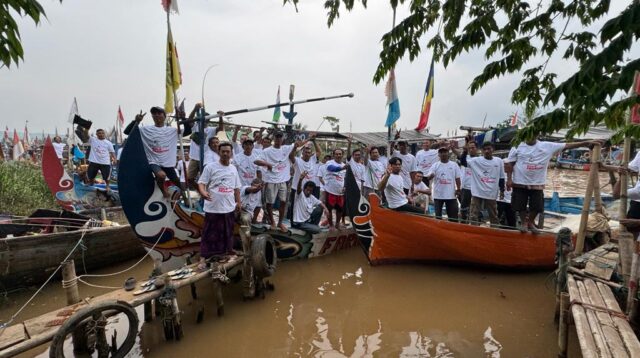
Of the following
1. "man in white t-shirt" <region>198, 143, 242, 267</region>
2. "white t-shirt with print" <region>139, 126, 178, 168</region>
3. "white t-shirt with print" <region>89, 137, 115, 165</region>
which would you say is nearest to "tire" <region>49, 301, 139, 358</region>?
"man in white t-shirt" <region>198, 143, 242, 267</region>

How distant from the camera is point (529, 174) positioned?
566 cm

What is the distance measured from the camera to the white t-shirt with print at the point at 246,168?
623 cm

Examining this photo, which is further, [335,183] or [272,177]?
[335,183]

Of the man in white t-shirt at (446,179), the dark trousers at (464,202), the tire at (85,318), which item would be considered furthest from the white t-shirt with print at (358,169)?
the tire at (85,318)

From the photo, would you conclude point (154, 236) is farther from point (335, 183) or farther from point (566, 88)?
point (566, 88)

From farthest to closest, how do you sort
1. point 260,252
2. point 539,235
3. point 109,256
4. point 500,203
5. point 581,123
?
point 500,203 → point 109,256 → point 539,235 → point 260,252 → point 581,123

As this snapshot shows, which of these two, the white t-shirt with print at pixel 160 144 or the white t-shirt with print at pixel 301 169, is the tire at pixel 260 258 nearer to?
the white t-shirt with print at pixel 160 144

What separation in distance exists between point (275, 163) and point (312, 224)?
1.51 metres

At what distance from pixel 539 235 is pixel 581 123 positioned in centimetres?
406

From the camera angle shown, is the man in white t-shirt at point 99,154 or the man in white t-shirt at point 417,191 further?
the man in white t-shirt at point 99,154

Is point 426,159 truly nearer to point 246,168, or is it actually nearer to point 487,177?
point 487,177

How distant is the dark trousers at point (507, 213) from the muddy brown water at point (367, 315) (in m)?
1.16

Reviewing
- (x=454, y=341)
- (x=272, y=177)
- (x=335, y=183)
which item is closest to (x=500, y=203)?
(x=335, y=183)

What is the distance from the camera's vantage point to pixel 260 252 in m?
4.67
